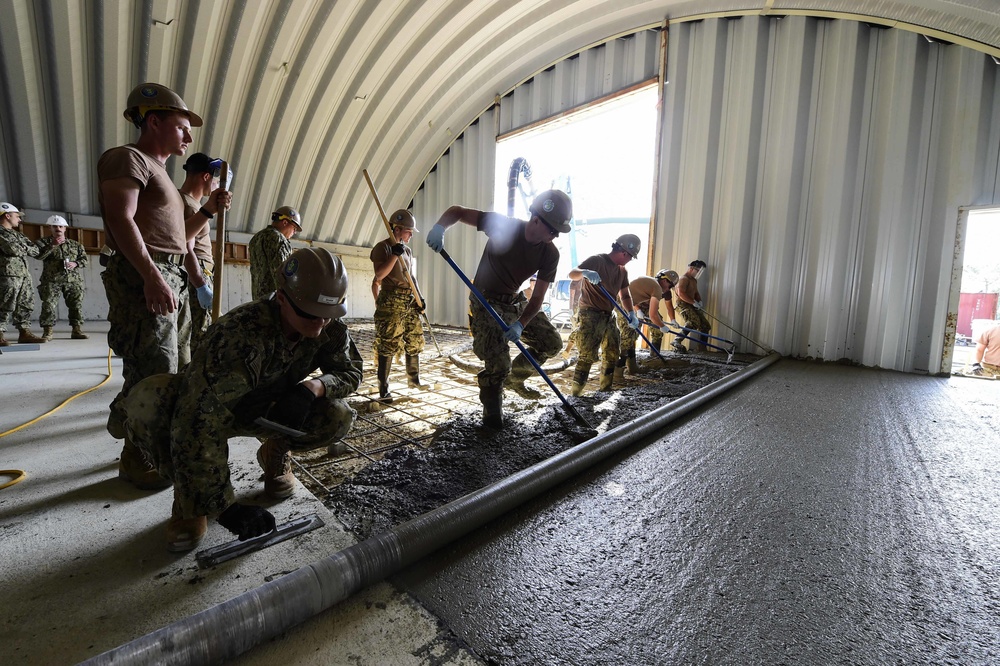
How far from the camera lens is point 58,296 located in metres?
6.66

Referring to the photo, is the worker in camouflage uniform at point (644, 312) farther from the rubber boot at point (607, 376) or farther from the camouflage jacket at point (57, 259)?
the camouflage jacket at point (57, 259)

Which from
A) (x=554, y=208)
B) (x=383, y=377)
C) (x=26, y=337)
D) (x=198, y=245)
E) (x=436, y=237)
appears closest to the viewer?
(x=554, y=208)

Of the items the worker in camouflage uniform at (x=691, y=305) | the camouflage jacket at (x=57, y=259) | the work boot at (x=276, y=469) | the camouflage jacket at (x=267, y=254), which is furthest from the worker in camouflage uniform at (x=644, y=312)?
the camouflage jacket at (x=57, y=259)

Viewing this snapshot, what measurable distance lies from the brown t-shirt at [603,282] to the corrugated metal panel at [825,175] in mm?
3620

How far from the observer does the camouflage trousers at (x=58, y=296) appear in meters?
6.41

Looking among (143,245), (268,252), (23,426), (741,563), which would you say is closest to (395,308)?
(268,252)

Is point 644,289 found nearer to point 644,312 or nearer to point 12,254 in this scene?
point 644,312

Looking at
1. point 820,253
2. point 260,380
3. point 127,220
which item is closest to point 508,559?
point 260,380

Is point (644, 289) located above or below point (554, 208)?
below

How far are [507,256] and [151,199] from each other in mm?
2054

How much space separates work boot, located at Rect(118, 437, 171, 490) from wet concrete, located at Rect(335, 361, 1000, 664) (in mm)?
851

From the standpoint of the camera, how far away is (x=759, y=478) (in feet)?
7.19

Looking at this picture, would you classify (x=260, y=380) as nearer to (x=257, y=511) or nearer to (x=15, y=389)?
(x=257, y=511)

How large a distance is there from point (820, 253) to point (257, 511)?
7.87 metres
